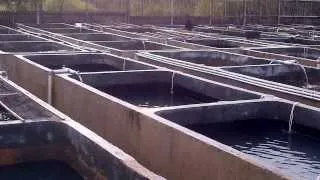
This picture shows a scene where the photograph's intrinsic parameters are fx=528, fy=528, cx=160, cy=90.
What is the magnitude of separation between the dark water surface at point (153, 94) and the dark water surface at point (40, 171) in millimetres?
3139

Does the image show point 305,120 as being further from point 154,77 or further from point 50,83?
point 50,83

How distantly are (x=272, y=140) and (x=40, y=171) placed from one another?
288cm

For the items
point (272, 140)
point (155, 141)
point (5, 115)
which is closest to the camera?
point (155, 141)

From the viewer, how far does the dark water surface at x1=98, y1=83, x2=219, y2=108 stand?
26.5ft

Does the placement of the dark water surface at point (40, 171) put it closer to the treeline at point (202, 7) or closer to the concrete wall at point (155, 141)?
the concrete wall at point (155, 141)

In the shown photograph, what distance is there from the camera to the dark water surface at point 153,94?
8.07m

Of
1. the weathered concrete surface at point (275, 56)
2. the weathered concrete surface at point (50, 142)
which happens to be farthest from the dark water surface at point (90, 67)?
the weathered concrete surface at point (50, 142)

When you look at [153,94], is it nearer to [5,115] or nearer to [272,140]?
[272,140]

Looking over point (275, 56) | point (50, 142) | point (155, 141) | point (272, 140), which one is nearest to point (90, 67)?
point (275, 56)

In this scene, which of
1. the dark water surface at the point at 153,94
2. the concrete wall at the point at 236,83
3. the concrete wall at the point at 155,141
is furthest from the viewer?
the dark water surface at the point at 153,94

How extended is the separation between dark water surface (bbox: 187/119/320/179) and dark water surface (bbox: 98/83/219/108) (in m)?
1.51

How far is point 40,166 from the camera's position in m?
4.93

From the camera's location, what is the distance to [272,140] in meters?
6.36

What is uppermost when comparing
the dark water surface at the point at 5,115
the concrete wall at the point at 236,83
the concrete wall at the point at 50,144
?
the concrete wall at the point at 236,83
